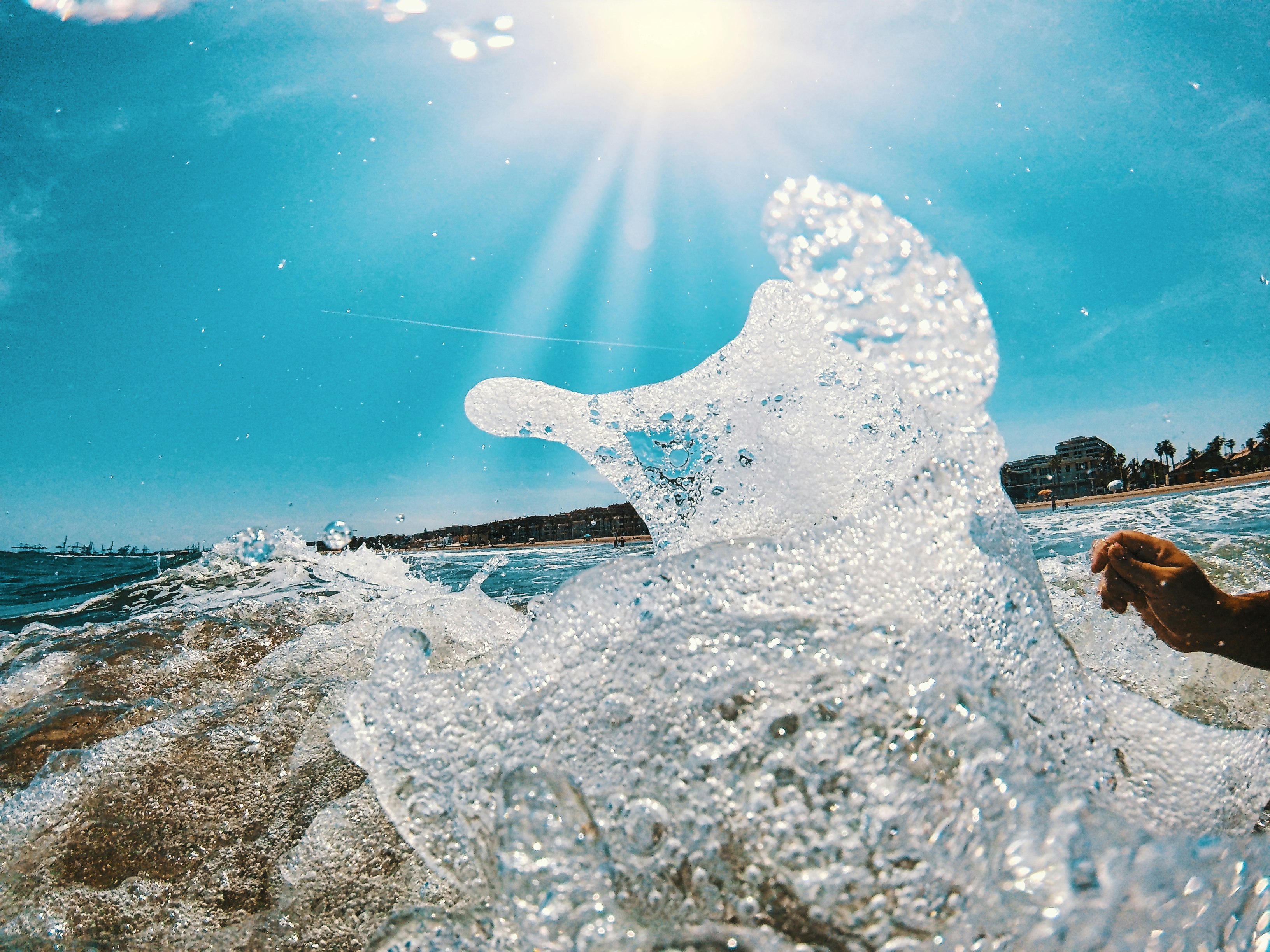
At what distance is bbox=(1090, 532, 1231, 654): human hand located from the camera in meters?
2.02

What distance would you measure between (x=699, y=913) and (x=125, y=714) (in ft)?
9.60

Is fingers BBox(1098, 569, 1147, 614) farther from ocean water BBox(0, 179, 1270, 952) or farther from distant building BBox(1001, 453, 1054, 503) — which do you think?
distant building BBox(1001, 453, 1054, 503)

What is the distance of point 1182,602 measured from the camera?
2.02 m

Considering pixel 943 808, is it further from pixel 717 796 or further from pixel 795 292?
pixel 795 292

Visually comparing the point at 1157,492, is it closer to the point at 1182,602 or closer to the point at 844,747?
the point at 1182,602

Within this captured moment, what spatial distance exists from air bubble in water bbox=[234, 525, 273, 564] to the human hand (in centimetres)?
784

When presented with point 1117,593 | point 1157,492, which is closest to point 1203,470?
point 1157,492

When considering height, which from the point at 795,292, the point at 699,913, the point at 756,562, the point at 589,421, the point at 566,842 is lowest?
the point at 699,913

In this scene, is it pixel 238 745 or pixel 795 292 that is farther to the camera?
pixel 795 292

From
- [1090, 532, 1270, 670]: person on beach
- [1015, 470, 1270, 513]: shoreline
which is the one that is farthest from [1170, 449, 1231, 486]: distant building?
[1090, 532, 1270, 670]: person on beach

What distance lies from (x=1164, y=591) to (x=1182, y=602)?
2.3 inches

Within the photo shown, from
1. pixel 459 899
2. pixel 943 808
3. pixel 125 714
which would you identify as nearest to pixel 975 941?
pixel 943 808

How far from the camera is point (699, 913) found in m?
1.12

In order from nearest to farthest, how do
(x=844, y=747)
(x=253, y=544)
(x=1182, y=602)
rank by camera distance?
(x=844, y=747) < (x=1182, y=602) < (x=253, y=544)
